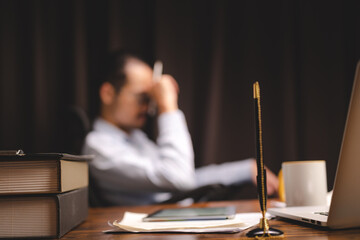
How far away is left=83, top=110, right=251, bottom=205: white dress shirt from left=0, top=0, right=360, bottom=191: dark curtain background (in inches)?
4.1

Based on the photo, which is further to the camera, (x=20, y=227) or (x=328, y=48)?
(x=328, y=48)

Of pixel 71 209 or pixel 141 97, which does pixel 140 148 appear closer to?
pixel 141 97

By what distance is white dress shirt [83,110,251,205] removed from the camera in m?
1.93

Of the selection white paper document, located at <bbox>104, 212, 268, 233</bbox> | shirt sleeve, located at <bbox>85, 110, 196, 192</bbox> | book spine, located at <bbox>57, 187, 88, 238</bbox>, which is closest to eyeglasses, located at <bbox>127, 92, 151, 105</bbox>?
shirt sleeve, located at <bbox>85, 110, 196, 192</bbox>

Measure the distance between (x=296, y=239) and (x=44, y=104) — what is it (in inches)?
71.1

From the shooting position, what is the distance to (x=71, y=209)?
2.18 feet

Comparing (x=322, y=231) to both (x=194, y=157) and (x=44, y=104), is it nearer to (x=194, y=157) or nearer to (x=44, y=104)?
(x=194, y=157)

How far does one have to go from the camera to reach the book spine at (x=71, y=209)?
59cm

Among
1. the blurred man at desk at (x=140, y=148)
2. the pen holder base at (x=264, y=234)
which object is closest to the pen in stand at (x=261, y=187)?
the pen holder base at (x=264, y=234)

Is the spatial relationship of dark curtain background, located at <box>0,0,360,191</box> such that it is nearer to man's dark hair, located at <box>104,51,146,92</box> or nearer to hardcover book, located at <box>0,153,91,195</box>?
man's dark hair, located at <box>104,51,146,92</box>

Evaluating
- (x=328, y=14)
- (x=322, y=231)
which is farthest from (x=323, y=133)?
(x=322, y=231)

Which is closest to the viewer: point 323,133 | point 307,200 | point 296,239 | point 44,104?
point 296,239

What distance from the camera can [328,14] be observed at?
2.23m

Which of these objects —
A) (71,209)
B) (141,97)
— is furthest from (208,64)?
(71,209)
